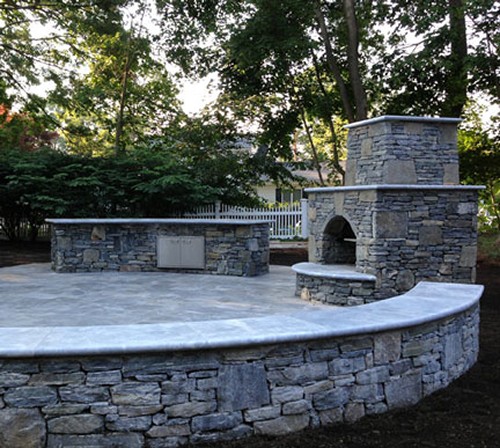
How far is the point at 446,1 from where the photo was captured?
12.9 meters

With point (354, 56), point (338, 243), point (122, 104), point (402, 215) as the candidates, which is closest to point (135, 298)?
point (338, 243)

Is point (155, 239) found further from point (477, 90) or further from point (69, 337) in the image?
point (477, 90)

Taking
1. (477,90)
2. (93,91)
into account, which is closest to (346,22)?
(477,90)

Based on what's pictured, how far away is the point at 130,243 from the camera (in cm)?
1040

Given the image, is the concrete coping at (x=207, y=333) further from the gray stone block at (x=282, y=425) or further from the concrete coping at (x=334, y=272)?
the concrete coping at (x=334, y=272)

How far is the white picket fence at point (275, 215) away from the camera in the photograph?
46.5ft

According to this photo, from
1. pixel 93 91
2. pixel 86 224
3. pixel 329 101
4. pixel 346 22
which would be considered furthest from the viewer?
pixel 93 91

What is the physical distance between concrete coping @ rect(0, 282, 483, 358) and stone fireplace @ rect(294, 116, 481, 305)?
2449mm

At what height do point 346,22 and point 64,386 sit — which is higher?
point 346,22

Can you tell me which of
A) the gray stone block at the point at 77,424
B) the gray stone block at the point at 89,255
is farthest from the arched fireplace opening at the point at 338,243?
the gray stone block at the point at 77,424

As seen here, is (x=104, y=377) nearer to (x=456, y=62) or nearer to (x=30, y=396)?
(x=30, y=396)

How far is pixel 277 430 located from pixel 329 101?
541 inches

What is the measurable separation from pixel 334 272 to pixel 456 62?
8.22 metres

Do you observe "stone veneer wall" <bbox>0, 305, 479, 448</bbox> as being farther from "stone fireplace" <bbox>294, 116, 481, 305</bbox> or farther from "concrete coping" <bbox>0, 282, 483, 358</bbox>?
"stone fireplace" <bbox>294, 116, 481, 305</bbox>
